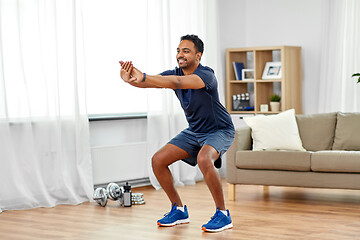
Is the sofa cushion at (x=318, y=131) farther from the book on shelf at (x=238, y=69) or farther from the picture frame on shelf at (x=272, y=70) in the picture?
the book on shelf at (x=238, y=69)

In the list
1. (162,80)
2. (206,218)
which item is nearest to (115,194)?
(206,218)

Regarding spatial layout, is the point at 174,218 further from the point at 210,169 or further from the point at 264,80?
the point at 264,80

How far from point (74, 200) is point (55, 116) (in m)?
0.73

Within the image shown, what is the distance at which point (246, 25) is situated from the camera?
7340 mm

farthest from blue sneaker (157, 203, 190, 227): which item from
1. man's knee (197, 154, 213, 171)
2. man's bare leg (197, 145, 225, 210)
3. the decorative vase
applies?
the decorative vase

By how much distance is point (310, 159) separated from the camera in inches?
189

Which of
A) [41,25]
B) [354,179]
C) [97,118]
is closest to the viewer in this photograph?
[354,179]

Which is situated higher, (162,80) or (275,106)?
A: (162,80)

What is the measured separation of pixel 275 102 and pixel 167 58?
4.56ft

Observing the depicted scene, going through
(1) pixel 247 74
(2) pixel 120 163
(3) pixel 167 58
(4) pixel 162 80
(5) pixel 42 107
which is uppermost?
(3) pixel 167 58

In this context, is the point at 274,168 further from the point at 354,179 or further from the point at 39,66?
the point at 39,66

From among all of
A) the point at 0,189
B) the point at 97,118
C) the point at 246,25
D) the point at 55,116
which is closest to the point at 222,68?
the point at 246,25

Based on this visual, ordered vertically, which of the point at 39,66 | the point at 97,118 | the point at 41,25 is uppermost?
the point at 41,25

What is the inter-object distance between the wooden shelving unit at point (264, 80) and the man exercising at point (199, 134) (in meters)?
2.77
